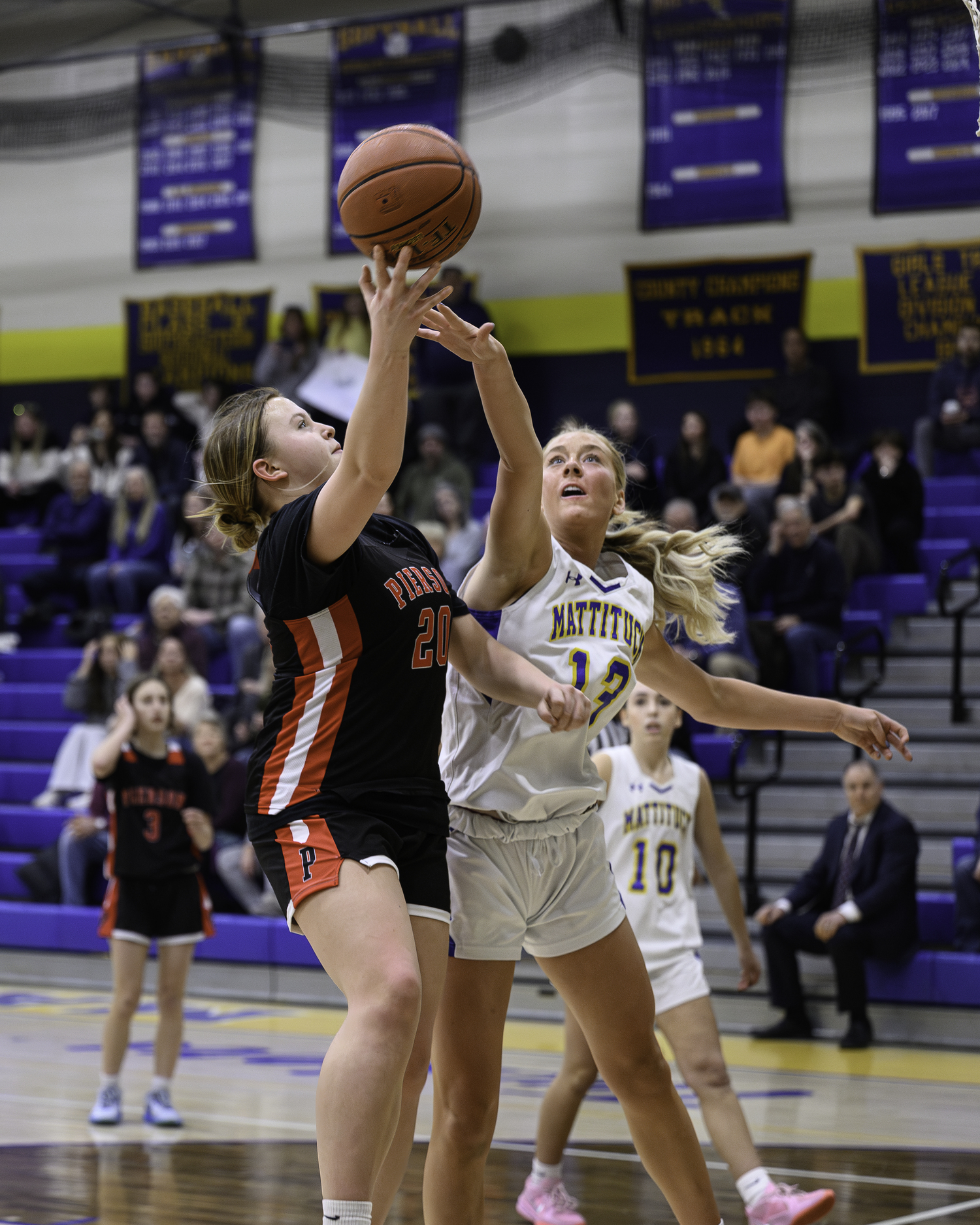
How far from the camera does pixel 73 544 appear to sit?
45.1ft

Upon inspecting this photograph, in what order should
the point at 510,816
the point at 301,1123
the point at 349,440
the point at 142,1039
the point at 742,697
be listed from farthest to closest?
the point at 142,1039, the point at 301,1123, the point at 742,697, the point at 510,816, the point at 349,440

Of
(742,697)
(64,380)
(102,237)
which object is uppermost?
(102,237)

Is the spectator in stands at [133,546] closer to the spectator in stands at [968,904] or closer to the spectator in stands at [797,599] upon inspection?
the spectator in stands at [797,599]

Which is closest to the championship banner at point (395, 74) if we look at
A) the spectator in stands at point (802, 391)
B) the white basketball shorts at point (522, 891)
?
the spectator in stands at point (802, 391)

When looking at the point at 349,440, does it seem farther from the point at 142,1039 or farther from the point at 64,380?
the point at 64,380

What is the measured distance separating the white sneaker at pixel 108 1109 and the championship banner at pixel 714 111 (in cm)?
993

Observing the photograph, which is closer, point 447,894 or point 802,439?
point 447,894

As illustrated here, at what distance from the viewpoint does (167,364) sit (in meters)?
16.0

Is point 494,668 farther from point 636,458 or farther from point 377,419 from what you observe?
point 636,458

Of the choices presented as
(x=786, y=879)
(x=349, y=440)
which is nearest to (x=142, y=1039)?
(x=786, y=879)

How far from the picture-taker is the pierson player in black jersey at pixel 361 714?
→ 8.57 feet

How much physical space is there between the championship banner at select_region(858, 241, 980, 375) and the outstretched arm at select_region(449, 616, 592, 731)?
10634 mm

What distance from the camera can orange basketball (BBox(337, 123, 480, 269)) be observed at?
2982 mm

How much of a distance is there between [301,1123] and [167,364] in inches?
449
